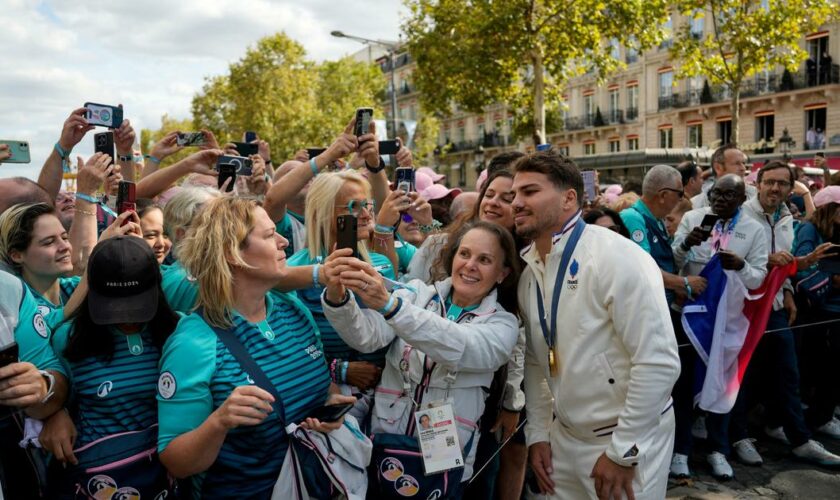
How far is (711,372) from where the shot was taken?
4828 mm

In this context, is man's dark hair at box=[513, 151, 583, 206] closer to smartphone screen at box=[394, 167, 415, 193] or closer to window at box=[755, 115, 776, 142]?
smartphone screen at box=[394, 167, 415, 193]

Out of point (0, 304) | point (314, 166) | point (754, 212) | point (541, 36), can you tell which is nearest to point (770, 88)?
point (541, 36)

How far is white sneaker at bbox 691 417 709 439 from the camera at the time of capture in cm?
576

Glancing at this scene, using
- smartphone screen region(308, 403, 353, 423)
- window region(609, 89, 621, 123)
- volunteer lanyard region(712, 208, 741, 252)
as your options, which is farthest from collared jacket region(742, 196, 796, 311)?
window region(609, 89, 621, 123)

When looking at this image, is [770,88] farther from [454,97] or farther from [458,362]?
[458,362]

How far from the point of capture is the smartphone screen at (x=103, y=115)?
12.8ft

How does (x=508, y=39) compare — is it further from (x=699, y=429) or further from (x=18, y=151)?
(x=18, y=151)

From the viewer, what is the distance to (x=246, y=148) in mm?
4641

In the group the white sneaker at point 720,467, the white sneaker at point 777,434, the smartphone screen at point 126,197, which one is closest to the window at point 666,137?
the white sneaker at point 777,434

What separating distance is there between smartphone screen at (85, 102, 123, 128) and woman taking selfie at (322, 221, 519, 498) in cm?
226

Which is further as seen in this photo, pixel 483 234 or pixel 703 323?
pixel 703 323

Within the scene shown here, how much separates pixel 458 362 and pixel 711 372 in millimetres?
3004

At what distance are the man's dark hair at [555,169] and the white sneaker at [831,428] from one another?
449 centimetres

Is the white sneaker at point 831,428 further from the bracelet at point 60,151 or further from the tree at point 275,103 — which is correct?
the tree at point 275,103
